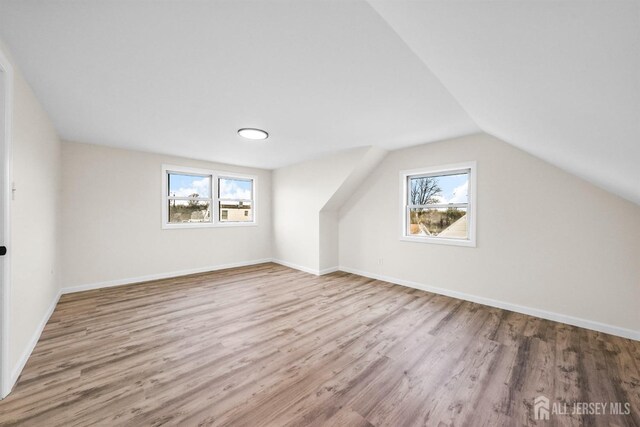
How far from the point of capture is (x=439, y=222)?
3807 millimetres

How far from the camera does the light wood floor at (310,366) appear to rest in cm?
150

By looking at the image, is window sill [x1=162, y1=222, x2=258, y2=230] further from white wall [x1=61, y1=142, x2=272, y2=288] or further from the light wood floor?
the light wood floor

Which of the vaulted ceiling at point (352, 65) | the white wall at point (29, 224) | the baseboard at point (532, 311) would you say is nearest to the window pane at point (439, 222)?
the baseboard at point (532, 311)

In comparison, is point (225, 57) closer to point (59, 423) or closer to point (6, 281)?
point (6, 281)

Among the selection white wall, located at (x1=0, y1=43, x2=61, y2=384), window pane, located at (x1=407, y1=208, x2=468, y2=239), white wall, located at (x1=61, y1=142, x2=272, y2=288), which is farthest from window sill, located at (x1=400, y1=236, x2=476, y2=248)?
white wall, located at (x1=0, y1=43, x2=61, y2=384)

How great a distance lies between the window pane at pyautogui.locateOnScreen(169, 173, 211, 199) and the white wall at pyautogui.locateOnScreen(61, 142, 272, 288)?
0.84 ft

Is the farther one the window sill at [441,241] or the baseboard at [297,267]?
the baseboard at [297,267]

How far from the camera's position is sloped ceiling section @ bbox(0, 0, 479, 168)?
1.32 metres

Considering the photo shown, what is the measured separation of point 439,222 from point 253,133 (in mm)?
3144

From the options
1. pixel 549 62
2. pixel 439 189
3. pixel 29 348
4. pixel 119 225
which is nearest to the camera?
pixel 549 62

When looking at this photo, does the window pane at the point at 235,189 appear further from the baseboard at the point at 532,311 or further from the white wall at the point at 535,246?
the baseboard at the point at 532,311

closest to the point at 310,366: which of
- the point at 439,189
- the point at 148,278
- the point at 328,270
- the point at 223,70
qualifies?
the point at 223,70

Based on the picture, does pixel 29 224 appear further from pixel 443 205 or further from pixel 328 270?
pixel 443 205

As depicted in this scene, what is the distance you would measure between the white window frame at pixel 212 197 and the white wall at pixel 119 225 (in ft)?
0.26
